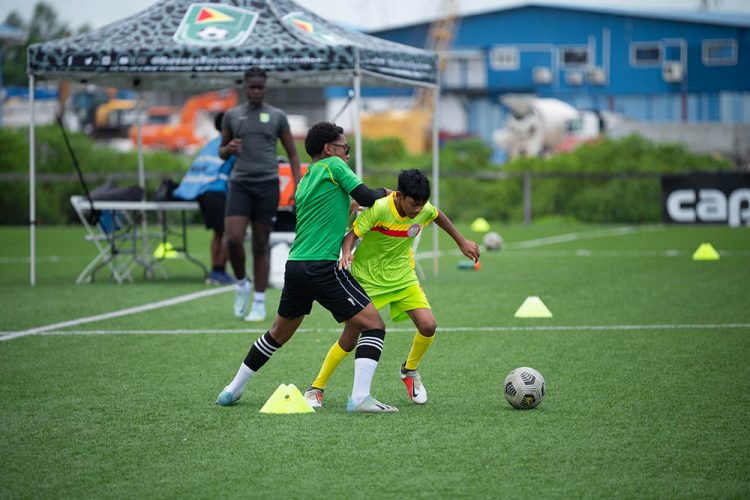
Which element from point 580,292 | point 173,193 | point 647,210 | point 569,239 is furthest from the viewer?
point 647,210

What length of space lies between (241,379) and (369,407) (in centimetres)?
85

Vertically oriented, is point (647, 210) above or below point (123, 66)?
Result: below

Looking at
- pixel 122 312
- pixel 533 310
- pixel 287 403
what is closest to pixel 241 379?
pixel 287 403

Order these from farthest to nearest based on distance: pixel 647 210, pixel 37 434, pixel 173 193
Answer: pixel 647 210
pixel 173 193
pixel 37 434

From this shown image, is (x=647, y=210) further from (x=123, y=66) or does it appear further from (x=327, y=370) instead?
(x=327, y=370)

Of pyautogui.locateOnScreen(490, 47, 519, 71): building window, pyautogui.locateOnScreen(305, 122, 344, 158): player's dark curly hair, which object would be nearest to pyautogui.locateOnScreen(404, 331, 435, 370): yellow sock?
pyautogui.locateOnScreen(305, 122, 344, 158): player's dark curly hair

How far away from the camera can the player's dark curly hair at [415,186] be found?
6898 mm

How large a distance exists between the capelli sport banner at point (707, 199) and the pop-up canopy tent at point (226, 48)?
12705mm

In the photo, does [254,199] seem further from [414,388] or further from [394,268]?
[414,388]

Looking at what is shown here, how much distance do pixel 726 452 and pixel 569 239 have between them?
18.1 metres

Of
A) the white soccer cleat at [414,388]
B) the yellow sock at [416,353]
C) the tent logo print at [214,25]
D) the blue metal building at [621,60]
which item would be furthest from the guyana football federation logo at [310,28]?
the blue metal building at [621,60]

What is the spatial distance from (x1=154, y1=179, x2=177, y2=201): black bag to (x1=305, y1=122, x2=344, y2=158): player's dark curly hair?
8.05 meters

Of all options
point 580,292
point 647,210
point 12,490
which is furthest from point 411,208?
point 647,210

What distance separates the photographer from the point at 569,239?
78.3ft
